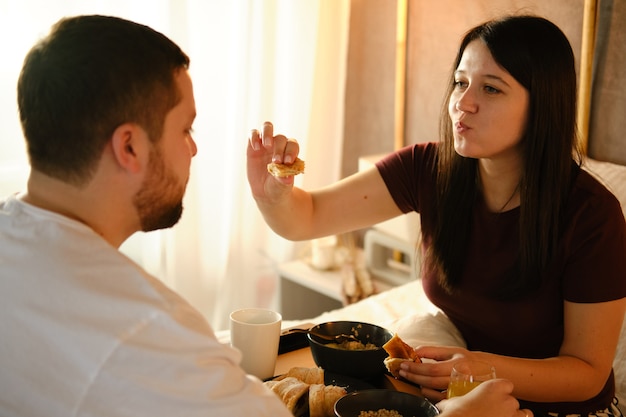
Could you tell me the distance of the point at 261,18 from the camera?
9.94ft

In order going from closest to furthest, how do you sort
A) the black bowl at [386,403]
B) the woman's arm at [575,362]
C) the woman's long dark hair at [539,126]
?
the black bowl at [386,403] < the woman's arm at [575,362] < the woman's long dark hair at [539,126]

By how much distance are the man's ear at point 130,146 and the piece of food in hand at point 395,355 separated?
59cm

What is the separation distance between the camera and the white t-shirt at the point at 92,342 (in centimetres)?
92

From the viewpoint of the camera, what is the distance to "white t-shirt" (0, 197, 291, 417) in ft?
3.02

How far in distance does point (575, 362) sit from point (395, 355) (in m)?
0.46

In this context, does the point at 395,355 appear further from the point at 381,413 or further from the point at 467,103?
the point at 467,103

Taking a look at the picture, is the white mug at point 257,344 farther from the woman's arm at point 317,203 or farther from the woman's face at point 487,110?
the woman's face at point 487,110

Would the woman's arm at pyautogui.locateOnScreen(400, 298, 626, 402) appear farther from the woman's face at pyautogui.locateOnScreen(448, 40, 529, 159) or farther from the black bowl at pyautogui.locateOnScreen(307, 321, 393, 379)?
the woman's face at pyautogui.locateOnScreen(448, 40, 529, 159)

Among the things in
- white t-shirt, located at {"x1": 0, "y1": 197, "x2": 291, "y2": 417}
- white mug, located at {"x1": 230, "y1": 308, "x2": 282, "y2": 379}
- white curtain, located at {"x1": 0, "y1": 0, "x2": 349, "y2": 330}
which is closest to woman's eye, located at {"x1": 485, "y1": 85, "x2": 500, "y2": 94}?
white mug, located at {"x1": 230, "y1": 308, "x2": 282, "y2": 379}

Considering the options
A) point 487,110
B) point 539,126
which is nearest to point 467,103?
point 487,110

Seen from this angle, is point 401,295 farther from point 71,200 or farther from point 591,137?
point 71,200

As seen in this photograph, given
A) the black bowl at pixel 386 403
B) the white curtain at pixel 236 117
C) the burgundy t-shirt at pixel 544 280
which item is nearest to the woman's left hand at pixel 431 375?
the black bowl at pixel 386 403

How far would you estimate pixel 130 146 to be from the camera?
1050 millimetres

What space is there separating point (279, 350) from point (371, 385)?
0.22m
